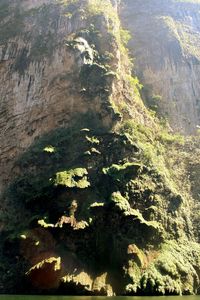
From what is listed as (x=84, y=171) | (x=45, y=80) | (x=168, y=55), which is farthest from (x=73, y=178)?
(x=168, y=55)

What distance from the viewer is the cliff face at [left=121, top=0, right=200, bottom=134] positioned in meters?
38.8

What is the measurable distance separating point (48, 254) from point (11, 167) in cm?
778

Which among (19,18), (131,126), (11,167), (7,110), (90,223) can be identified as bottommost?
(90,223)

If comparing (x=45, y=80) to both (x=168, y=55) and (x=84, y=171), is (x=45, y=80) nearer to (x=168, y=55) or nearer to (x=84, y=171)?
(x=84, y=171)

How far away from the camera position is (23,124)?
30812mm

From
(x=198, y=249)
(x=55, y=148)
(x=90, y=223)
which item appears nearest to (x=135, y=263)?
(x=90, y=223)

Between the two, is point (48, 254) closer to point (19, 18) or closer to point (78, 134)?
point (78, 134)

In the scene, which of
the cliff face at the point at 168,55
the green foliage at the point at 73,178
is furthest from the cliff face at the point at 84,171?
the cliff face at the point at 168,55

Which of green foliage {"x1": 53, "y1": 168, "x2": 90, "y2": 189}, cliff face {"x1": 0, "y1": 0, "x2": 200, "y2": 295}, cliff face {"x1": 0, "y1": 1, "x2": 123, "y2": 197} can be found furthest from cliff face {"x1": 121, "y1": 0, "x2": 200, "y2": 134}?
green foliage {"x1": 53, "y1": 168, "x2": 90, "y2": 189}

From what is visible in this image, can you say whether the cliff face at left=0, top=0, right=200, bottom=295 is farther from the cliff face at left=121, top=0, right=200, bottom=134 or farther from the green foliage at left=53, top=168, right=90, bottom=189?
the cliff face at left=121, top=0, right=200, bottom=134

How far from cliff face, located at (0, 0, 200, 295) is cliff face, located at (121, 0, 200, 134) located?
114 inches

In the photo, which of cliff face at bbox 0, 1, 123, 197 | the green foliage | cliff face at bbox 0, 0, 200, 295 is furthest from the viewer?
cliff face at bbox 0, 1, 123, 197

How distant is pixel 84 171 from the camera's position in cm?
2598

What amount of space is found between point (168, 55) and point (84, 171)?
21225 millimetres
